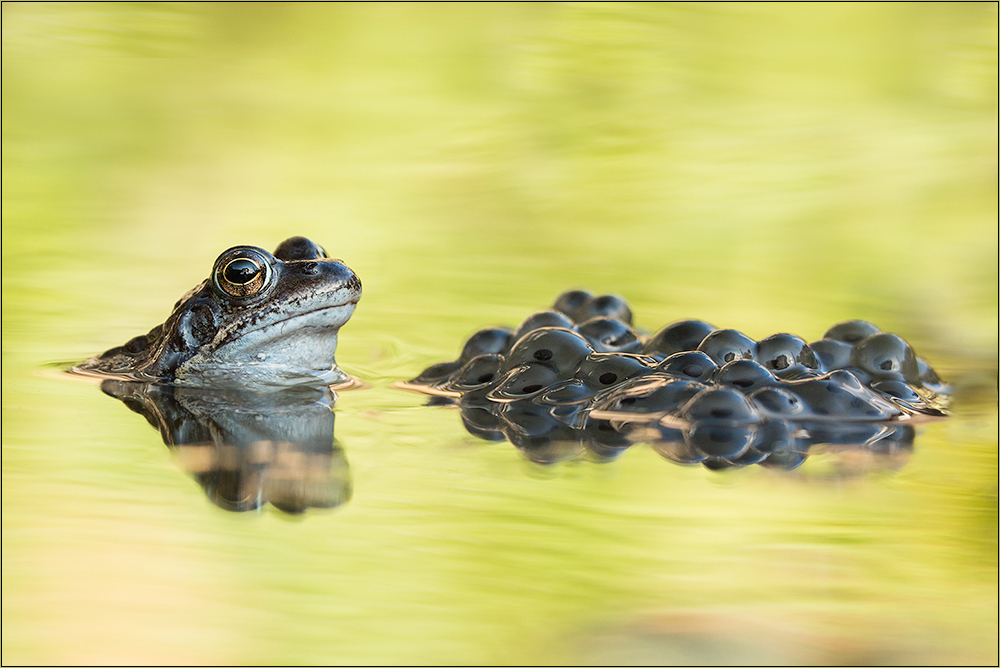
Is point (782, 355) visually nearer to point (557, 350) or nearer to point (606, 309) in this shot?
point (557, 350)

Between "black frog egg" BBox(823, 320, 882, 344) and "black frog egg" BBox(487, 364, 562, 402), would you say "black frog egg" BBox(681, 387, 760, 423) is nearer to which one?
"black frog egg" BBox(487, 364, 562, 402)

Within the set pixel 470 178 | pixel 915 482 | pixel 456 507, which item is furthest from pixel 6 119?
pixel 915 482

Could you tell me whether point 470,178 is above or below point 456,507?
above

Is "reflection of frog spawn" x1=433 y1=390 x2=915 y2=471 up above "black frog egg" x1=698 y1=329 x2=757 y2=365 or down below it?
below

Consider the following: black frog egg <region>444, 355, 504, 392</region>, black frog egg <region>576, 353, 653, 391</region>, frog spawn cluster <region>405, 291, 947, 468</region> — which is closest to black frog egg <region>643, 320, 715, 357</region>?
frog spawn cluster <region>405, 291, 947, 468</region>

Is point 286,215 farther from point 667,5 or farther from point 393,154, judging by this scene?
point 667,5

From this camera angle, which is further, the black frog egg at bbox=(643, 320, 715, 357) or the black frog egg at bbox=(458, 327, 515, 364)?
the black frog egg at bbox=(458, 327, 515, 364)
